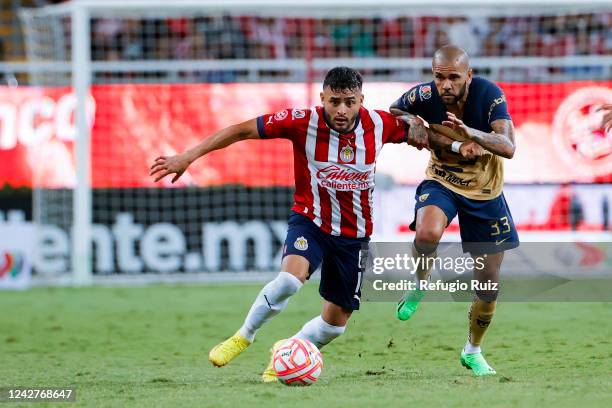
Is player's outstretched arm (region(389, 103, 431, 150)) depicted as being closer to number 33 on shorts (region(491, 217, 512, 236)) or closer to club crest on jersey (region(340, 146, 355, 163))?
club crest on jersey (region(340, 146, 355, 163))

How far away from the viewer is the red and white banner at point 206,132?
1558cm

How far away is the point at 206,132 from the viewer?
51.5 ft

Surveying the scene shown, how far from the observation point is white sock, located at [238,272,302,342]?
23.2 ft

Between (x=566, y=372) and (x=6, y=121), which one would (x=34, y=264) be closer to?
(x=6, y=121)

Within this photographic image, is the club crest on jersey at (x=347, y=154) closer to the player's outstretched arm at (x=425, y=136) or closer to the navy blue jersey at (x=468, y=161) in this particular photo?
the player's outstretched arm at (x=425, y=136)

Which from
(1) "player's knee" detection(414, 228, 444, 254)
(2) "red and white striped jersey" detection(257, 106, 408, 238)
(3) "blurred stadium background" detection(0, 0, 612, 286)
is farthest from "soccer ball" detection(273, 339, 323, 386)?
(3) "blurred stadium background" detection(0, 0, 612, 286)

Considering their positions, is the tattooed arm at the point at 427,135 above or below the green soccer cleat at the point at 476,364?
above

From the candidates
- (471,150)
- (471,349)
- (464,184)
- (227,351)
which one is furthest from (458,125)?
(227,351)

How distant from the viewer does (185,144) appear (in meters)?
15.7

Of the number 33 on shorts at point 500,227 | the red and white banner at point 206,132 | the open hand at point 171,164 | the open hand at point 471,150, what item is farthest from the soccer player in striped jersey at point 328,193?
the red and white banner at point 206,132

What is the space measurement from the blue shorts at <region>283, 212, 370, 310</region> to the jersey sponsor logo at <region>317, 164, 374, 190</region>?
0.92 ft

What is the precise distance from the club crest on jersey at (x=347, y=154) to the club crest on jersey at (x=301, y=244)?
0.60 meters

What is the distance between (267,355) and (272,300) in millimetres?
2163

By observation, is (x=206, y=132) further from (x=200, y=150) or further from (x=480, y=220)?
(x=200, y=150)
